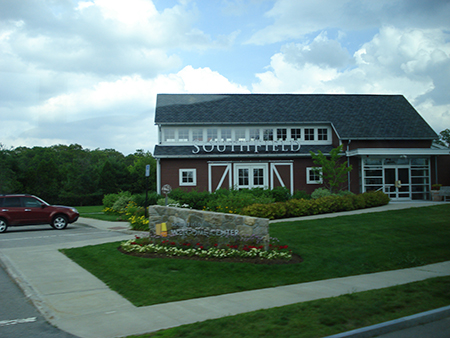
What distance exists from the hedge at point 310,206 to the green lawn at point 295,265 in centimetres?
265

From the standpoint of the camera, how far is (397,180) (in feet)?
86.2

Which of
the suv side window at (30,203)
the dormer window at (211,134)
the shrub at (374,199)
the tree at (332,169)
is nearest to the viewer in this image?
the suv side window at (30,203)

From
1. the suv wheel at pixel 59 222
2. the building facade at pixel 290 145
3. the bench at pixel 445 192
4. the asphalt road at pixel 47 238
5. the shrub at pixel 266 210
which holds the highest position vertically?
the building facade at pixel 290 145

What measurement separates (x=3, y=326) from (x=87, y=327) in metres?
1.31

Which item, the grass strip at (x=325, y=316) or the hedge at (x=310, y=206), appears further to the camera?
the hedge at (x=310, y=206)

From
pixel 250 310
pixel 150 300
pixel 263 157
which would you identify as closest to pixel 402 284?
pixel 250 310

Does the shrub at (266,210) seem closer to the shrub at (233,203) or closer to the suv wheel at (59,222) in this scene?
the shrub at (233,203)

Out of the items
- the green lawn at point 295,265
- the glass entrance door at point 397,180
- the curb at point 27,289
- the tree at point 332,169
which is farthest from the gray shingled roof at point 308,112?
the curb at point 27,289

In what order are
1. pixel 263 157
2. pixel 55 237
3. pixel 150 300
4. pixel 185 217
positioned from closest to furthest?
pixel 150 300
pixel 185 217
pixel 55 237
pixel 263 157

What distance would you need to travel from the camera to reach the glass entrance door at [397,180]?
26.3 meters

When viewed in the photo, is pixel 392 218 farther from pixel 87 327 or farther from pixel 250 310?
pixel 87 327

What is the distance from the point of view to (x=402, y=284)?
7867 millimetres

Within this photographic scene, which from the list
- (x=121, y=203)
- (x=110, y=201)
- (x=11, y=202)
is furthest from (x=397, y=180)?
(x=11, y=202)

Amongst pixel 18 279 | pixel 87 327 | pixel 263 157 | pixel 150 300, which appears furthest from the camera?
pixel 263 157
